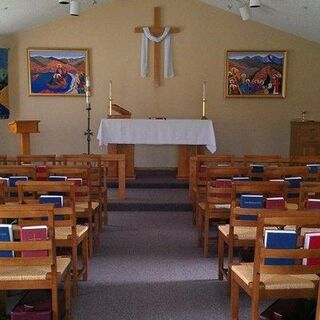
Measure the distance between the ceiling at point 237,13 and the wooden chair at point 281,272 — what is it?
16.0 ft

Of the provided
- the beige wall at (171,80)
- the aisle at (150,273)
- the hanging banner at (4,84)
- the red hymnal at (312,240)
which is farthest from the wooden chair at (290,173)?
the hanging banner at (4,84)

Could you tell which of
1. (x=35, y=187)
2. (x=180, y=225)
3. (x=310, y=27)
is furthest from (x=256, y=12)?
(x=35, y=187)

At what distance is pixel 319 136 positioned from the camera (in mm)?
7387

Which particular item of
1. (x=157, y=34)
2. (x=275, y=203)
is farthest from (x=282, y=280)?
(x=157, y=34)

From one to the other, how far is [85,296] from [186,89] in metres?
5.54

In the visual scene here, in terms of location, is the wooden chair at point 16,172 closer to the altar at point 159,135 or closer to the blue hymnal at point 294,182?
the blue hymnal at point 294,182

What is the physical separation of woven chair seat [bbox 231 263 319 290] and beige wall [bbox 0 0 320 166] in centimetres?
581

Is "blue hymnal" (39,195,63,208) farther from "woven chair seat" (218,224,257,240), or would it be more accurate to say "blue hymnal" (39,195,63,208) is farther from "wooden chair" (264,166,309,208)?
"wooden chair" (264,166,309,208)

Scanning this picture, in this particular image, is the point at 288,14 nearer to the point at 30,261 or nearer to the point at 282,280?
the point at 282,280

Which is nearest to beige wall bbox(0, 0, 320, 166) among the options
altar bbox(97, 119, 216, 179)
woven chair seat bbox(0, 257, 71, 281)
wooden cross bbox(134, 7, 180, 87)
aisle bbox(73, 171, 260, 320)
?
wooden cross bbox(134, 7, 180, 87)

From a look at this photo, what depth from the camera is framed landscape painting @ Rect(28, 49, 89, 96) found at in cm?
784

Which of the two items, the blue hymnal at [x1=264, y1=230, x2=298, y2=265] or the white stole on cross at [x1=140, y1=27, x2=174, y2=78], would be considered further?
the white stole on cross at [x1=140, y1=27, x2=174, y2=78]

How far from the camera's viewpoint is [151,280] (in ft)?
11.0

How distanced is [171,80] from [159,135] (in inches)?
68.5
